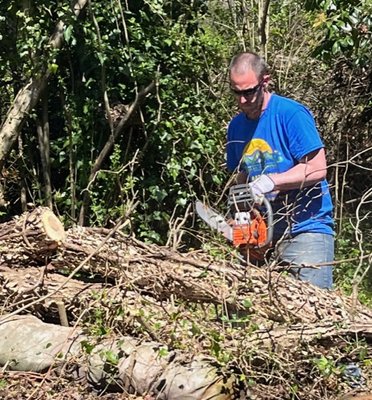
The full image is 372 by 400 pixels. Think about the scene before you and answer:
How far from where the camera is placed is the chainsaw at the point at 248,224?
4625mm

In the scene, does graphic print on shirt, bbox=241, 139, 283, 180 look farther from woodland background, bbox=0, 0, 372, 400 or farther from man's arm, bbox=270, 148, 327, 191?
woodland background, bbox=0, 0, 372, 400

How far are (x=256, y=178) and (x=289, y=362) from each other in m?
1.12

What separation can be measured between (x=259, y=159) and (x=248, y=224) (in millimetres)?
442

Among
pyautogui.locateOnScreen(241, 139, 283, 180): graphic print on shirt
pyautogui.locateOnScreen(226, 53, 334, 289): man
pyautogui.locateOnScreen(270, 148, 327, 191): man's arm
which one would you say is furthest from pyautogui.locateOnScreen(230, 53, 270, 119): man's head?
pyautogui.locateOnScreen(270, 148, 327, 191): man's arm

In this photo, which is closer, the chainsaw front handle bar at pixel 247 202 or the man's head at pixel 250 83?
the chainsaw front handle bar at pixel 247 202

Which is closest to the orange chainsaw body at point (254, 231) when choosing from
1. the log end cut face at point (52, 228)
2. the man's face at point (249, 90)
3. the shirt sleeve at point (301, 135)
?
the shirt sleeve at point (301, 135)

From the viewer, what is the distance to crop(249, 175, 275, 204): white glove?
4.56 metres

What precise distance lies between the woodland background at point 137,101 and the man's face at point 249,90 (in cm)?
218

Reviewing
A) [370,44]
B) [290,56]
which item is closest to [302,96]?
[290,56]

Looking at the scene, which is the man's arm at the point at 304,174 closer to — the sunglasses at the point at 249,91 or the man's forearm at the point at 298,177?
the man's forearm at the point at 298,177

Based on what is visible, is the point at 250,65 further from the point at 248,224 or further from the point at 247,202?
the point at 248,224

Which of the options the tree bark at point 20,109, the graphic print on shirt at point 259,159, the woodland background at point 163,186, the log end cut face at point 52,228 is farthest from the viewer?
the tree bark at point 20,109

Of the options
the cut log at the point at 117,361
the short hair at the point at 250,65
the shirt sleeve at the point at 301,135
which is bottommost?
the cut log at the point at 117,361

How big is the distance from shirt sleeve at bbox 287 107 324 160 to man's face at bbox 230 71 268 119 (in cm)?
25
